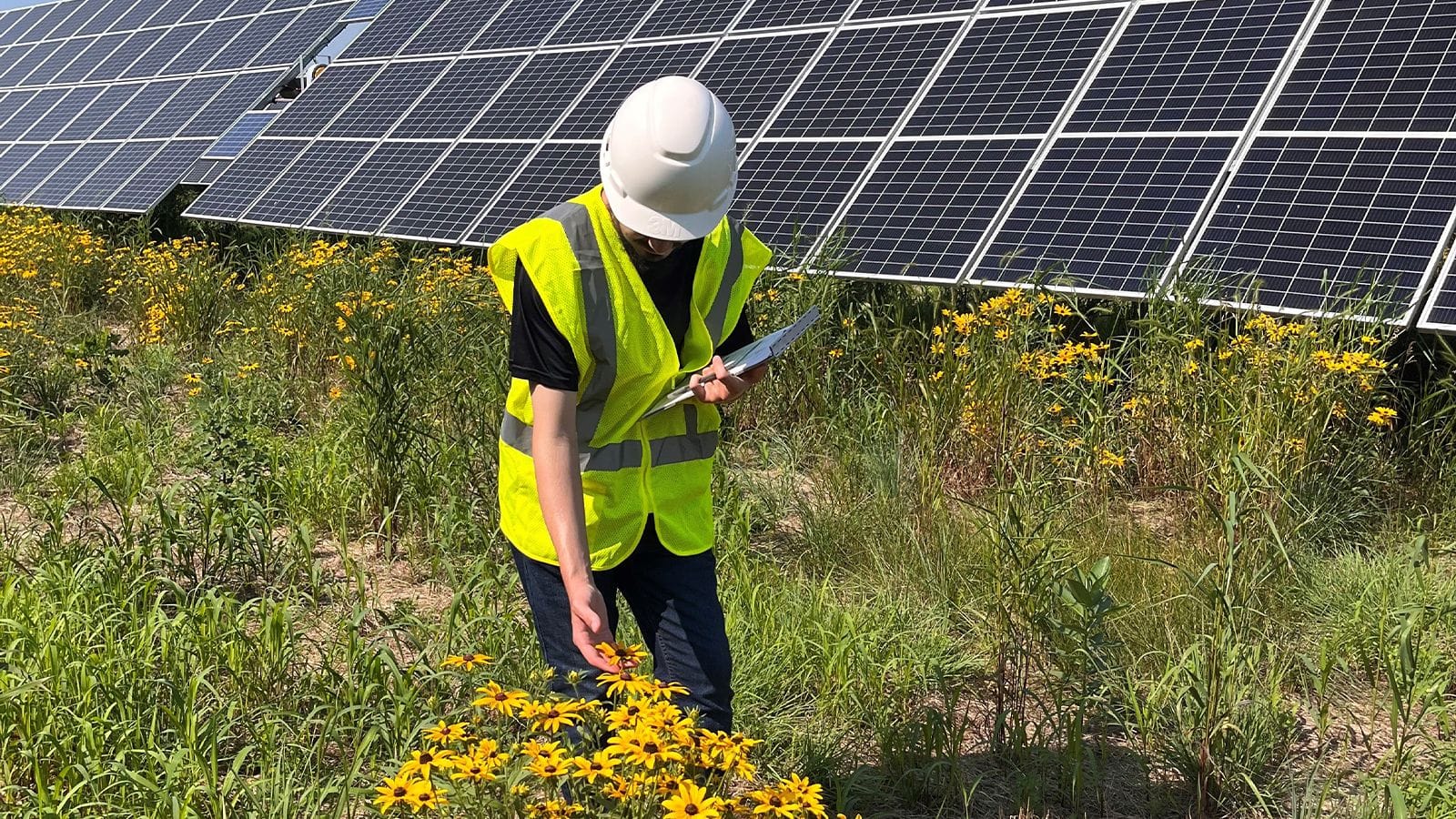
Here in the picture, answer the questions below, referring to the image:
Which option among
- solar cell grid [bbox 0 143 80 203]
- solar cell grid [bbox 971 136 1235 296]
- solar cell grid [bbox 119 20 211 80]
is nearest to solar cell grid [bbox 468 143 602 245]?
solar cell grid [bbox 971 136 1235 296]

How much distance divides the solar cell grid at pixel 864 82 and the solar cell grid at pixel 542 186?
1.39 metres

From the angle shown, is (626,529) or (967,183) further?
(967,183)

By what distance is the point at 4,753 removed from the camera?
327cm

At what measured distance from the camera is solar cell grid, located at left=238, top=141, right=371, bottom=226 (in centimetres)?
1021

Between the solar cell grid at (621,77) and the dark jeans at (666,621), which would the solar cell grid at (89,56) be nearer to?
the solar cell grid at (621,77)

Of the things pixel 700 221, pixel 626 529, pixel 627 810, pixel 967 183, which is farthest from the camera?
pixel 967 183

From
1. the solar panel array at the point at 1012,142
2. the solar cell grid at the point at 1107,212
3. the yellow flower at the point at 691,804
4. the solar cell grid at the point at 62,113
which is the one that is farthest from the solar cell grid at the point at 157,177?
the yellow flower at the point at 691,804

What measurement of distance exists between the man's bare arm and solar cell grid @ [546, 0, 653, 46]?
841 centimetres

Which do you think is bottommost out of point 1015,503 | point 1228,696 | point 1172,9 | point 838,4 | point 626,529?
point 1228,696

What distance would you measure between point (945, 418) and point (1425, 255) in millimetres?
2055

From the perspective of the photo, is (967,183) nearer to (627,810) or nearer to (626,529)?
(626,529)

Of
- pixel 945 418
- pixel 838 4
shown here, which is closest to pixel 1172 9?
pixel 838 4

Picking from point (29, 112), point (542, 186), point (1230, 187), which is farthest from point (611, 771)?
point (29, 112)

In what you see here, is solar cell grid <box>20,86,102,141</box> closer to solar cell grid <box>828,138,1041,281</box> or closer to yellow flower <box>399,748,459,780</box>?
solar cell grid <box>828,138,1041,281</box>
